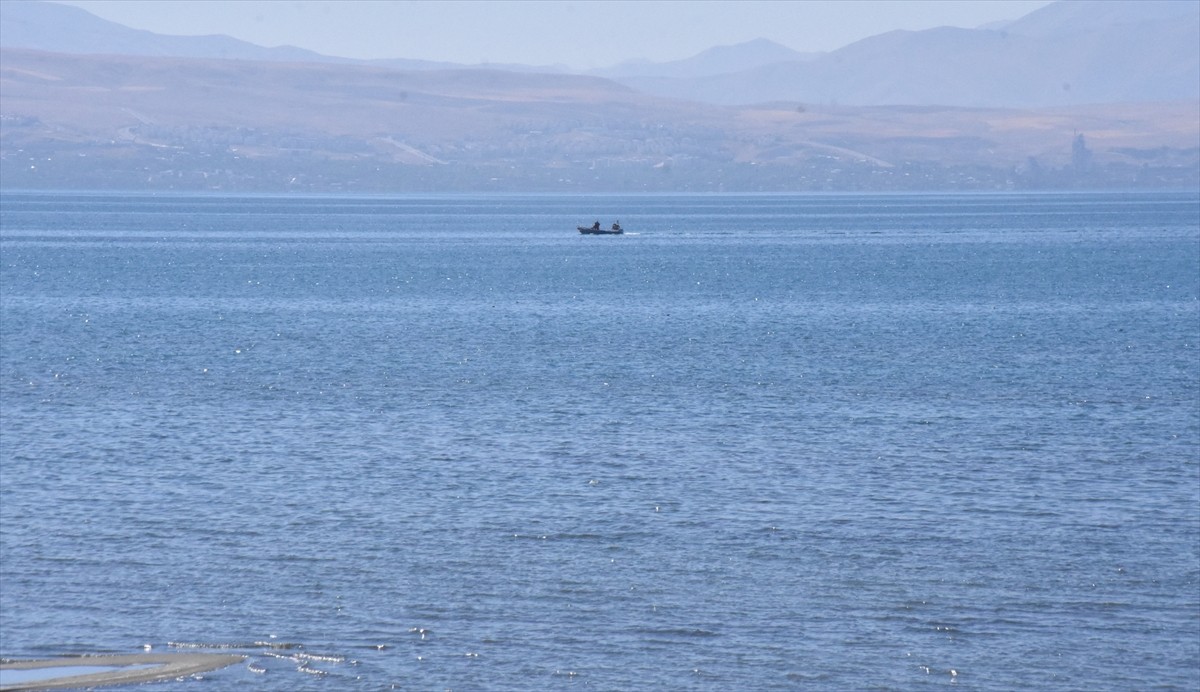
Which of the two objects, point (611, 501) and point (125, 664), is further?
point (611, 501)

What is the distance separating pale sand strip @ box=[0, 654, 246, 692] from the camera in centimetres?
2466

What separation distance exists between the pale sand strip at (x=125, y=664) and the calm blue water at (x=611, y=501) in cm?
64

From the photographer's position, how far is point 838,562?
1289 inches

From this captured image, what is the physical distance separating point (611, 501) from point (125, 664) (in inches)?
574

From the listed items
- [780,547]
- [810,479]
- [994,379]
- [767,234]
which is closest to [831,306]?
[994,379]

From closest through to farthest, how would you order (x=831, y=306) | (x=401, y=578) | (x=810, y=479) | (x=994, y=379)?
(x=401, y=578)
(x=810, y=479)
(x=994, y=379)
(x=831, y=306)

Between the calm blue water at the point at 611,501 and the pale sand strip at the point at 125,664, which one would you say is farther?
the calm blue water at the point at 611,501

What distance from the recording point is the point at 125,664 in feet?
85.4

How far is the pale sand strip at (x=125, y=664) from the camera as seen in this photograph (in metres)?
24.7

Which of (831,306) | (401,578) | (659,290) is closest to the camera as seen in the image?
(401,578)

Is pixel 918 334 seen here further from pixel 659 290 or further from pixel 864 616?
pixel 864 616

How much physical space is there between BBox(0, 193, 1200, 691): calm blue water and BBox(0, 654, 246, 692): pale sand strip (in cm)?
64

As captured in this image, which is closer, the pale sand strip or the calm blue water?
the pale sand strip

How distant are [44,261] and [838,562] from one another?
119m
